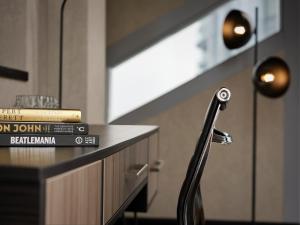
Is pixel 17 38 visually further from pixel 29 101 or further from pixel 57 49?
pixel 29 101

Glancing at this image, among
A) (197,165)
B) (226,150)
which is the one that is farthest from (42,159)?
(226,150)

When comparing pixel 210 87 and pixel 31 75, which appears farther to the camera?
pixel 210 87

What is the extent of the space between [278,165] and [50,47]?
2030 millimetres

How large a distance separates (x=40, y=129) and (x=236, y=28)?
254 centimetres

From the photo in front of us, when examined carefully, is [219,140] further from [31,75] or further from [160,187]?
[160,187]

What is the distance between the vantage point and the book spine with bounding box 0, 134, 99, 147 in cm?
96

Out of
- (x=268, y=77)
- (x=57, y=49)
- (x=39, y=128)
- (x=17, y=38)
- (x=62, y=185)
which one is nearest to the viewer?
(x=62, y=185)

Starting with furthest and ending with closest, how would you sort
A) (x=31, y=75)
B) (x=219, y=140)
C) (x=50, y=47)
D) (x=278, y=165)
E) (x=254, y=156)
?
(x=278, y=165), (x=254, y=156), (x=50, y=47), (x=31, y=75), (x=219, y=140)

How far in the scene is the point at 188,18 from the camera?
396cm

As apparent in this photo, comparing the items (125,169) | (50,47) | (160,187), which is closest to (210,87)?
(160,187)

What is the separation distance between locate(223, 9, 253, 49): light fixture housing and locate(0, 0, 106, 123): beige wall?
2.88ft

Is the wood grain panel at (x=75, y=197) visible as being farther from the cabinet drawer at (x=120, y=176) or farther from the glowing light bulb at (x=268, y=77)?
the glowing light bulb at (x=268, y=77)

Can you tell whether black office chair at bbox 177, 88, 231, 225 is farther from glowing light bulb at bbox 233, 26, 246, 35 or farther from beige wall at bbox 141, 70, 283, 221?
beige wall at bbox 141, 70, 283, 221

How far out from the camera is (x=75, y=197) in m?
0.82
